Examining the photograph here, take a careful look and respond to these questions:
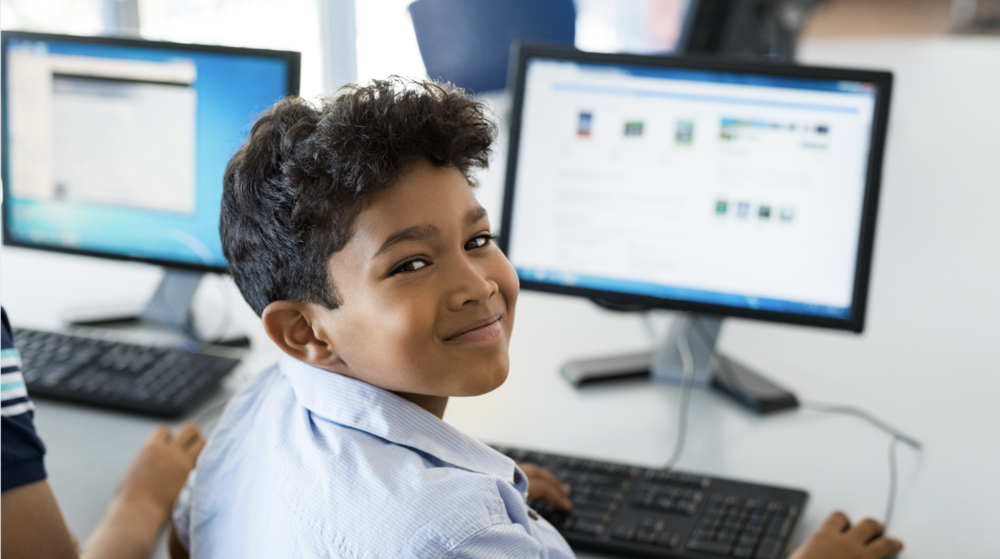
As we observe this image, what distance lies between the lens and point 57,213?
1256mm

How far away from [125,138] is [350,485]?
82cm

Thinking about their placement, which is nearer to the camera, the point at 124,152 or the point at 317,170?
the point at 317,170

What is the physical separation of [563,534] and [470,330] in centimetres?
25

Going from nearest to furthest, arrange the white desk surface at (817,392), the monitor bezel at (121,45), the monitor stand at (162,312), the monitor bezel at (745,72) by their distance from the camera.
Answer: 1. the white desk surface at (817,392)
2. the monitor bezel at (745,72)
3. the monitor bezel at (121,45)
4. the monitor stand at (162,312)

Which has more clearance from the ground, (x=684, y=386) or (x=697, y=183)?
(x=697, y=183)

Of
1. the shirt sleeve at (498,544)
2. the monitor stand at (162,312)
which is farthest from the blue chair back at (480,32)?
the shirt sleeve at (498,544)

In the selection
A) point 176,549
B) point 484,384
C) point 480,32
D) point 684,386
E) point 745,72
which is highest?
point 480,32

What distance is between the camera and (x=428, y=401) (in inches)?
30.0

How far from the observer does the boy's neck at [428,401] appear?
0.74 m

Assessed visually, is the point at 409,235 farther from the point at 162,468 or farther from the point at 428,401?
the point at 162,468

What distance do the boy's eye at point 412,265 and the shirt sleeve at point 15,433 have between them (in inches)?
13.0

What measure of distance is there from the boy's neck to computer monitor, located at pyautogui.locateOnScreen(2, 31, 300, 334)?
0.52m

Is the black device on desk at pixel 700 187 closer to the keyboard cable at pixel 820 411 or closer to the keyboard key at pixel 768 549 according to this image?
the keyboard cable at pixel 820 411

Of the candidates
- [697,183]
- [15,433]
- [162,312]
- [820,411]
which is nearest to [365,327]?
[15,433]
